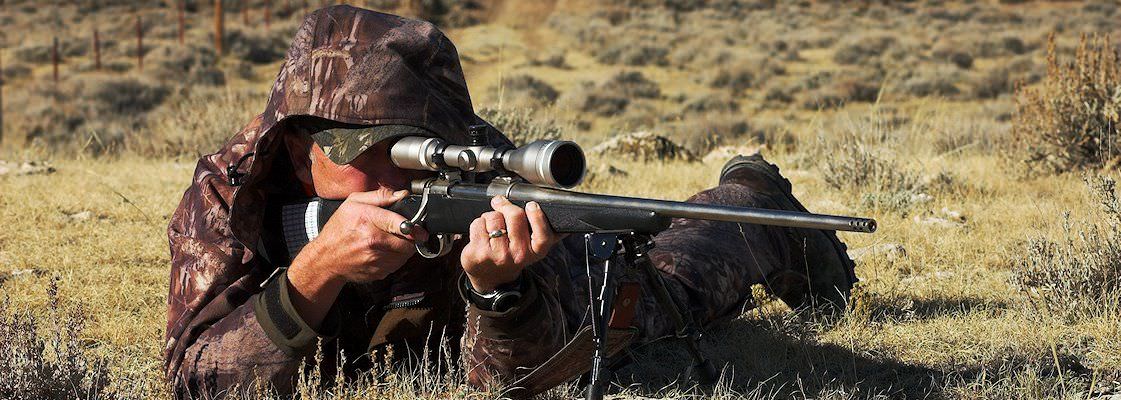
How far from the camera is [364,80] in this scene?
279cm

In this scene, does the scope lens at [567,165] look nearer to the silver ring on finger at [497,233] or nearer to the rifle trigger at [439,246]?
the silver ring on finger at [497,233]

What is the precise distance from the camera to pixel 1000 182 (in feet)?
24.2

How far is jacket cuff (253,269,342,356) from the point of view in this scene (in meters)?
2.83

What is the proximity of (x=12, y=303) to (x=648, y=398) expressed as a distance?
2.80 metres

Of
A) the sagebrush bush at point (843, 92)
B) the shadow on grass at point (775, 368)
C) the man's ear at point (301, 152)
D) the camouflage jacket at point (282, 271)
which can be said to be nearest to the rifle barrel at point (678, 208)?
the camouflage jacket at point (282, 271)

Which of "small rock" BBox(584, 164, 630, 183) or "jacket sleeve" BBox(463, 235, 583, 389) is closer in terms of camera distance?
"jacket sleeve" BBox(463, 235, 583, 389)

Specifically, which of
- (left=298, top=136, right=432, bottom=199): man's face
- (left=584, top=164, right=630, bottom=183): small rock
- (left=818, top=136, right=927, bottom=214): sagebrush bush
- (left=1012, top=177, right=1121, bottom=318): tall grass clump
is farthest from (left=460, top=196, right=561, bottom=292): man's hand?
(left=584, top=164, right=630, bottom=183): small rock

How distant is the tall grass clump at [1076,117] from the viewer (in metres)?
7.59

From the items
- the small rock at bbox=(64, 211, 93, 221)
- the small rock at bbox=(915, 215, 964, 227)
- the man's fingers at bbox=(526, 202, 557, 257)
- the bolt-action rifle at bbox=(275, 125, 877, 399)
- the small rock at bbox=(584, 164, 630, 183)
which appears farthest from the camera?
the small rock at bbox=(584, 164, 630, 183)

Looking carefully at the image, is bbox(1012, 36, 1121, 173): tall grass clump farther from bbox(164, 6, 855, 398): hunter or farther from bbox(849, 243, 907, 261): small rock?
bbox(164, 6, 855, 398): hunter

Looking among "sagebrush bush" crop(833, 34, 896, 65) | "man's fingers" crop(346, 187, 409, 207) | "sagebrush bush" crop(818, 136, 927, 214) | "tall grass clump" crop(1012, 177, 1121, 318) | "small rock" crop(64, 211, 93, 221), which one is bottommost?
"sagebrush bush" crop(833, 34, 896, 65)

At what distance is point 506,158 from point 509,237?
0.18 metres

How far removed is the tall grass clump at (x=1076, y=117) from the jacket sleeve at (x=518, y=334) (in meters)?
5.78

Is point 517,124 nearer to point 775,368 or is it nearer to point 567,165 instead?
point 775,368
